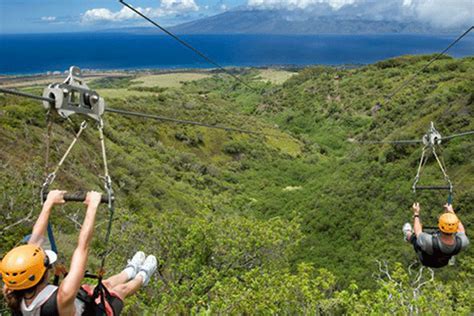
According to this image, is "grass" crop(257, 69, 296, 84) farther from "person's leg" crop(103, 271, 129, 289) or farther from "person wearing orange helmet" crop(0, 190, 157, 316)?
"person wearing orange helmet" crop(0, 190, 157, 316)

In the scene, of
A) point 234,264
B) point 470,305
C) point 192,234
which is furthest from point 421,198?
point 192,234

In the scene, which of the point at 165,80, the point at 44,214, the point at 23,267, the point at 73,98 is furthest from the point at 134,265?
the point at 165,80

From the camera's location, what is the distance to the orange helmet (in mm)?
3517

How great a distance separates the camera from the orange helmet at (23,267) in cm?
352

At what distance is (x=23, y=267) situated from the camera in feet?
11.6

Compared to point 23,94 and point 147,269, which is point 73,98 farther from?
point 147,269

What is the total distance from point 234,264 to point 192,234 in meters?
2.09

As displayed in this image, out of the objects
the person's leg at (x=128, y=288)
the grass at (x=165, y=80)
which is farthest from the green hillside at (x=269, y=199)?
the grass at (x=165, y=80)

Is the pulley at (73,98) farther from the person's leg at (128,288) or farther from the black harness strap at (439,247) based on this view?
the black harness strap at (439,247)

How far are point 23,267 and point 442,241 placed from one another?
266 inches

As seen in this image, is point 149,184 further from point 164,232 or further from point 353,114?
point 353,114

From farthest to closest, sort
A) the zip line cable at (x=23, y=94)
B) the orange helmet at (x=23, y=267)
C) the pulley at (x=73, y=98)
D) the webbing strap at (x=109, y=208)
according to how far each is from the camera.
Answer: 1. the pulley at (x=73, y=98)
2. the zip line cable at (x=23, y=94)
3. the webbing strap at (x=109, y=208)
4. the orange helmet at (x=23, y=267)

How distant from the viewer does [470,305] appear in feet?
38.3

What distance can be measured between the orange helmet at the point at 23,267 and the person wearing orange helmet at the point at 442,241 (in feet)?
20.7
